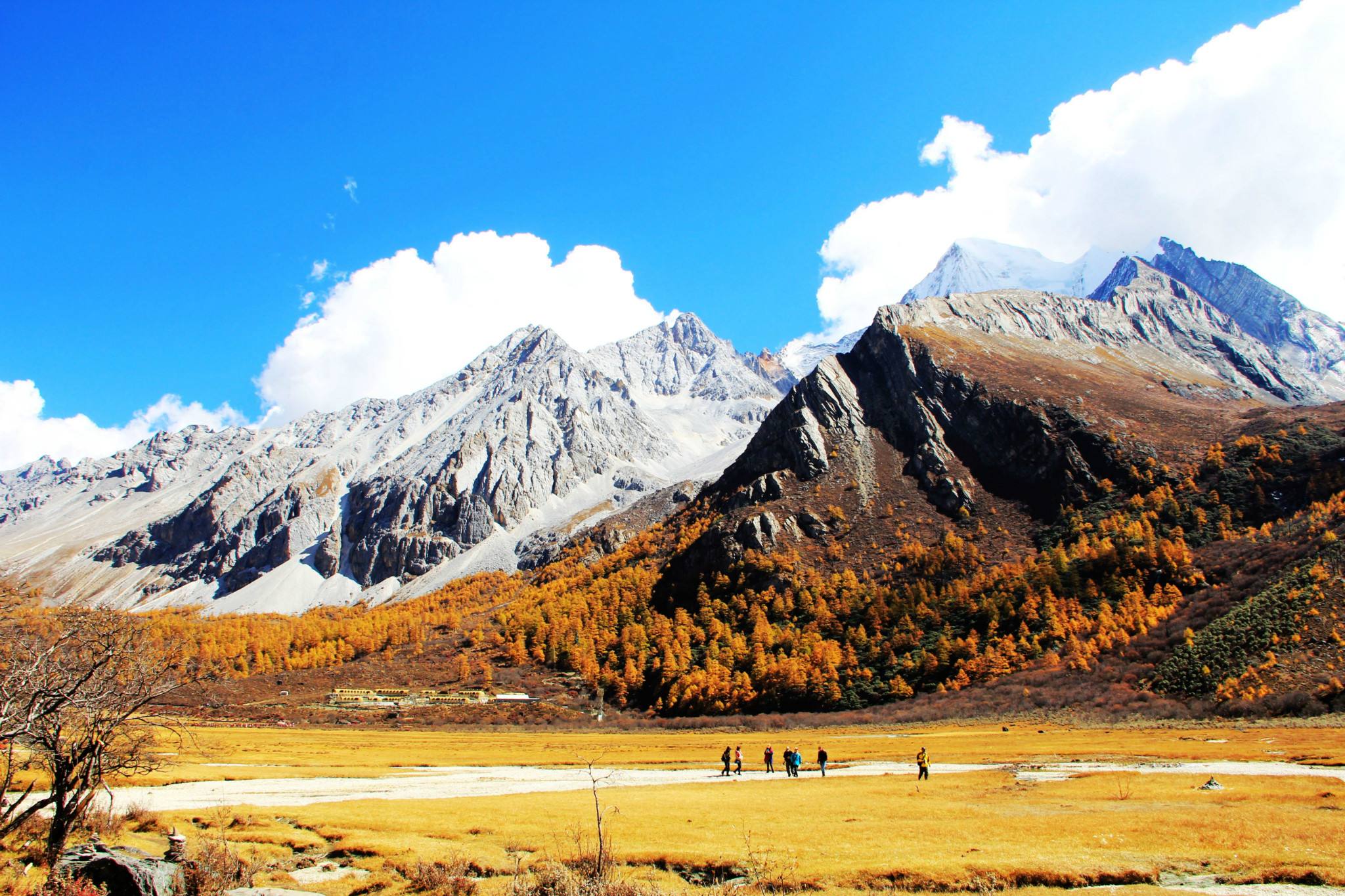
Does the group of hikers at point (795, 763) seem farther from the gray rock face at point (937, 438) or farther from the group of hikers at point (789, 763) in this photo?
the gray rock face at point (937, 438)

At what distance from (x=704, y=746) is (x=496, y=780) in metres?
38.4

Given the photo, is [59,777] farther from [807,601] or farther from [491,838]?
[807,601]

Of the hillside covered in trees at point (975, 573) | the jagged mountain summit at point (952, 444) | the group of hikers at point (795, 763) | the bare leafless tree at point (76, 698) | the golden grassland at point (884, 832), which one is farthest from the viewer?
the jagged mountain summit at point (952, 444)

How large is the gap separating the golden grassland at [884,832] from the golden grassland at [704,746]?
15051mm

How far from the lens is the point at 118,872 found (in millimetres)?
15891

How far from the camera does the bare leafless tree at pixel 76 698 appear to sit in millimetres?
16562

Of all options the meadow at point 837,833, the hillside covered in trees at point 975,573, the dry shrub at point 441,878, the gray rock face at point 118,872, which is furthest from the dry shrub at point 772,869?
the hillside covered in trees at point 975,573

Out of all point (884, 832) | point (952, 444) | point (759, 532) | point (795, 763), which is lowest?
point (795, 763)

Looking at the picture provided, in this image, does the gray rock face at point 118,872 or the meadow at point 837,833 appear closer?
the gray rock face at point 118,872

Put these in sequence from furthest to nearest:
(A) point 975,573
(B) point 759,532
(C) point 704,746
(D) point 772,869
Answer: (B) point 759,532, (A) point 975,573, (C) point 704,746, (D) point 772,869

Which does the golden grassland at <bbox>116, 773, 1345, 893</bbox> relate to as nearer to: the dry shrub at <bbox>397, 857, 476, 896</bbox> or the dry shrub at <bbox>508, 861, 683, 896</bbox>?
the dry shrub at <bbox>397, 857, 476, 896</bbox>

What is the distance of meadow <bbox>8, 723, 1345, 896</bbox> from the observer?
1764 cm

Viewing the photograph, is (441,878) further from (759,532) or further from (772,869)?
(759,532)

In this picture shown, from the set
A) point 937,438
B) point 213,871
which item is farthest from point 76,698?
point 937,438
